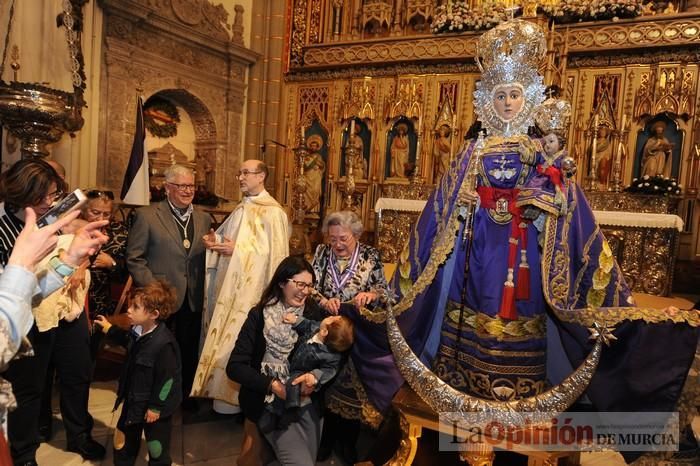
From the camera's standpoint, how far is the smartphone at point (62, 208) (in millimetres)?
1566

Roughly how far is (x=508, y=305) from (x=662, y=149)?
7.23 meters

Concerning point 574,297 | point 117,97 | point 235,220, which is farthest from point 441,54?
point 574,297

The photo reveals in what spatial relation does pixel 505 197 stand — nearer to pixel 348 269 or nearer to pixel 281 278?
pixel 348 269

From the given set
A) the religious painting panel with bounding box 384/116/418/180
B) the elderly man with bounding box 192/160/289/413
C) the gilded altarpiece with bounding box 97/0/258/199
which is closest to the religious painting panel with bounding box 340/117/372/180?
the religious painting panel with bounding box 384/116/418/180

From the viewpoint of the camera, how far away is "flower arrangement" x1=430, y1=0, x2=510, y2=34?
9.00 metres

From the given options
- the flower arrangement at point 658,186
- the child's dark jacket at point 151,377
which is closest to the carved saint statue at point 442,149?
the flower arrangement at point 658,186

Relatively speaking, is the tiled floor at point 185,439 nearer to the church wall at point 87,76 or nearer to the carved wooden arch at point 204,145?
the church wall at point 87,76

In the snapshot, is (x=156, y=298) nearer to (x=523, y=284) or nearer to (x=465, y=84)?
(x=523, y=284)

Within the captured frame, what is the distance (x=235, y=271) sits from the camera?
3627mm

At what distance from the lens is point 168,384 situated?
2.68 meters

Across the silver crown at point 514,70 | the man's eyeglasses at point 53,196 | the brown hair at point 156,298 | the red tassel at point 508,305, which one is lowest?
the brown hair at point 156,298

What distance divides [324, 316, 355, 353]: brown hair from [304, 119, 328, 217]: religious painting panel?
7.83 meters

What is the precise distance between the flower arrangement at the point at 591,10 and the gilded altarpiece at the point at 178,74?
5.93m

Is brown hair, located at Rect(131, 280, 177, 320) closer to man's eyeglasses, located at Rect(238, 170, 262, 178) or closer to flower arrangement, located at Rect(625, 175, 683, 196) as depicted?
man's eyeglasses, located at Rect(238, 170, 262, 178)
